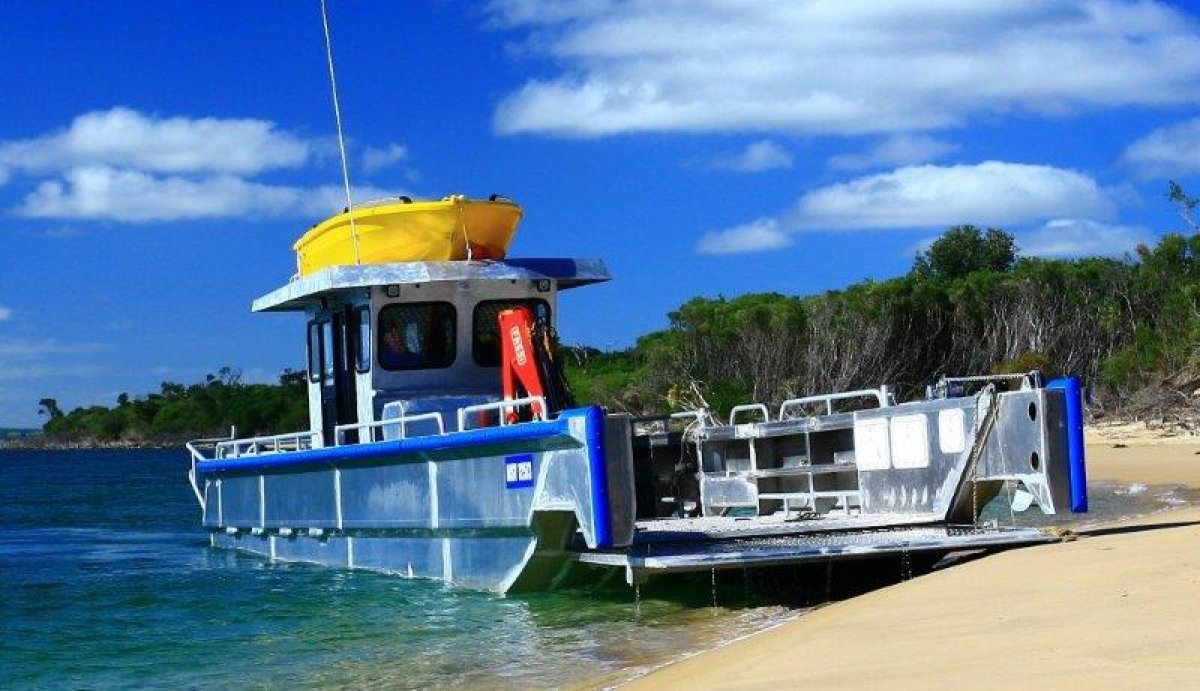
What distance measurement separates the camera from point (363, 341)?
1416 cm

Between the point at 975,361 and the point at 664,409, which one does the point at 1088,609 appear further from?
the point at 975,361

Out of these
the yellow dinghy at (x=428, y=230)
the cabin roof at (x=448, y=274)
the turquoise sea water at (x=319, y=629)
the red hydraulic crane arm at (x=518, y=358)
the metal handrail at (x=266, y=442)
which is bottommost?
the turquoise sea water at (x=319, y=629)

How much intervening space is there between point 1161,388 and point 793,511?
906 inches

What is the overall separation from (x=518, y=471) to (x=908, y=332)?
36.3 metres

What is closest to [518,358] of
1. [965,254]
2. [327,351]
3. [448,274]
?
[448,274]

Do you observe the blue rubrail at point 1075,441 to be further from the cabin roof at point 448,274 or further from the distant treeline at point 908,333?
the distant treeline at point 908,333

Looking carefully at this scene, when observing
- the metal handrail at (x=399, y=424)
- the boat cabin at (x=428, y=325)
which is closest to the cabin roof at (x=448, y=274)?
the boat cabin at (x=428, y=325)

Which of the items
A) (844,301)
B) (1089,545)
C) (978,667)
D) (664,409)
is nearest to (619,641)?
(1089,545)

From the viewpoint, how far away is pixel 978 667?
6.02 meters

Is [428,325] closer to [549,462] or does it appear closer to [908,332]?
[549,462]

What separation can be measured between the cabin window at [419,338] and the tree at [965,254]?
5664cm

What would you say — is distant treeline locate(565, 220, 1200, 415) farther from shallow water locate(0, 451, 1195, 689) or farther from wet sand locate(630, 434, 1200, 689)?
wet sand locate(630, 434, 1200, 689)

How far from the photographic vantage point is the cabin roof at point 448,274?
44.3 ft

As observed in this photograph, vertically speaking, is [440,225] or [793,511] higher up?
[440,225]
